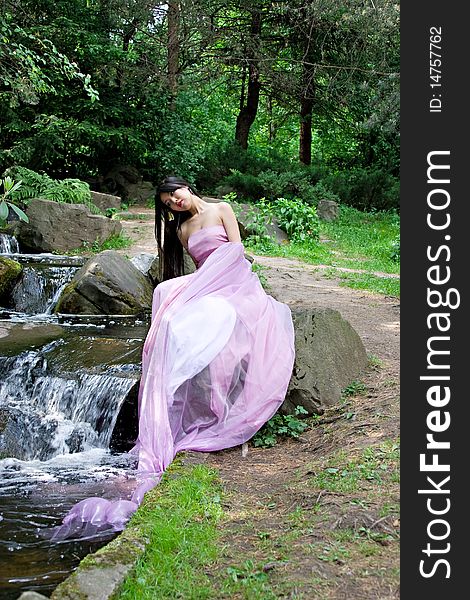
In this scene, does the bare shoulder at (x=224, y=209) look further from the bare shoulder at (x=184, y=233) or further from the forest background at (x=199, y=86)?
the forest background at (x=199, y=86)

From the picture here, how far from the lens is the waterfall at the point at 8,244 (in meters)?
12.2

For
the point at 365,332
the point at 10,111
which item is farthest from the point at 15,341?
the point at 10,111

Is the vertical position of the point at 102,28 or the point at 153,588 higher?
the point at 102,28

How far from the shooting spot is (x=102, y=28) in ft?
62.6

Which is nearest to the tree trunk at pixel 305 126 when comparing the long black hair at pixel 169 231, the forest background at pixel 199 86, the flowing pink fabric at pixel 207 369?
the forest background at pixel 199 86

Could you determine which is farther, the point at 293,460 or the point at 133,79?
the point at 133,79

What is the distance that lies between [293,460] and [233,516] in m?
0.97

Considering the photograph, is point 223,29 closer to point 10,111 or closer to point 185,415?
point 10,111

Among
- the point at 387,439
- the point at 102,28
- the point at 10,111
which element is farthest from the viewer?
the point at 102,28

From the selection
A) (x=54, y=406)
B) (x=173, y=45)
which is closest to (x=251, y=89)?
(x=173, y=45)

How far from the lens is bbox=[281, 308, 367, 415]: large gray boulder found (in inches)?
217

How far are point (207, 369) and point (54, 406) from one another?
195 cm

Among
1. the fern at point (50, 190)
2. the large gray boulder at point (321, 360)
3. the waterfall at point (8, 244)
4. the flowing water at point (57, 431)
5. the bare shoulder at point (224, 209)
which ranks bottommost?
the flowing water at point (57, 431)

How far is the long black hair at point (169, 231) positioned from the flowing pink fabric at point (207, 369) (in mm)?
485
